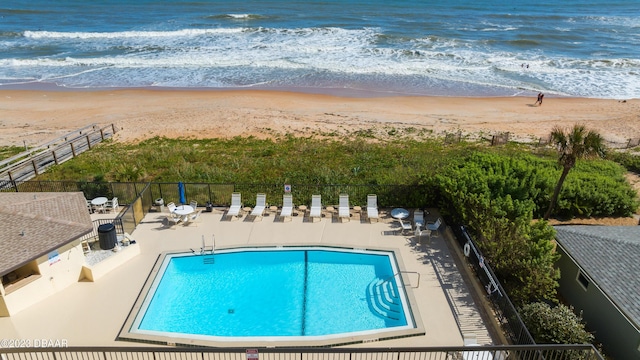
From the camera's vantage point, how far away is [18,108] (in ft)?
127

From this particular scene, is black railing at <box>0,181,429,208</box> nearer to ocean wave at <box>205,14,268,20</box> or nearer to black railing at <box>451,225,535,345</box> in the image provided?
black railing at <box>451,225,535,345</box>

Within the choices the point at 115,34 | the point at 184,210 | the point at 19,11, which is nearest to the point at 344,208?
the point at 184,210

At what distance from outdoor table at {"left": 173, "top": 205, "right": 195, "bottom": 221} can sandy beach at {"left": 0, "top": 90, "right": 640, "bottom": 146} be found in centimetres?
1317

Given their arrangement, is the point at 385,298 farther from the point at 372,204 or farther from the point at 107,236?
the point at 107,236

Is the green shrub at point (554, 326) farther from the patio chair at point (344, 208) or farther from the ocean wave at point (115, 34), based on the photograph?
the ocean wave at point (115, 34)

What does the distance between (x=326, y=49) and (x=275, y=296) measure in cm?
4955

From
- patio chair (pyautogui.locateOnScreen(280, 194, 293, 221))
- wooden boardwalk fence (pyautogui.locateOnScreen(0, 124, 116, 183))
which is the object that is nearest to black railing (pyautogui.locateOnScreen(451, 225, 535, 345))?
patio chair (pyautogui.locateOnScreen(280, 194, 293, 221))

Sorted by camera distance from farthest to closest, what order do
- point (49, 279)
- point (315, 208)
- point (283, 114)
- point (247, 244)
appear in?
point (283, 114) < point (315, 208) < point (247, 244) < point (49, 279)

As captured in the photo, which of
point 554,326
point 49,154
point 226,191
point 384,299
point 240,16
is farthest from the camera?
point 240,16

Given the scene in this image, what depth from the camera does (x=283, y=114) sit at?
36344mm

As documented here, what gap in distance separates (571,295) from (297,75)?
3995 centimetres

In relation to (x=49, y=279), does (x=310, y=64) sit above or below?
above

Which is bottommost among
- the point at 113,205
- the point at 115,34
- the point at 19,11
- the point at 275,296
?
the point at 275,296

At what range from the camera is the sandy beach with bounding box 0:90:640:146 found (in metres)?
32.6
